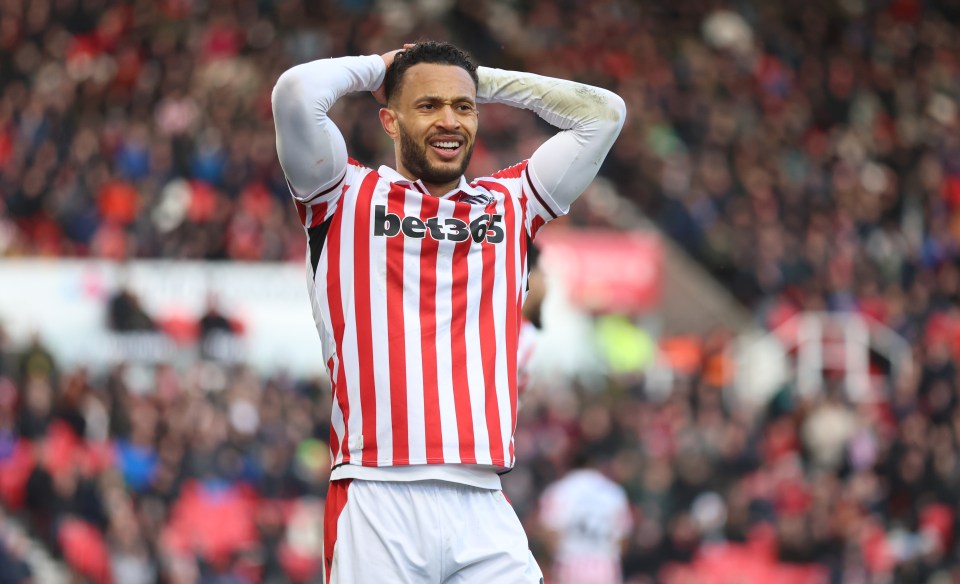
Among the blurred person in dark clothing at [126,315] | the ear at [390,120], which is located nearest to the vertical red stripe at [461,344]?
the ear at [390,120]

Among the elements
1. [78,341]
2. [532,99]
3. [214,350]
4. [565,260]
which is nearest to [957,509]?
[565,260]

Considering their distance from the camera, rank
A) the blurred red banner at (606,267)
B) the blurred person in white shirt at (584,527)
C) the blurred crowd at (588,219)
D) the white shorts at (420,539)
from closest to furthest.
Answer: the white shorts at (420,539)
the blurred person in white shirt at (584,527)
the blurred crowd at (588,219)
the blurred red banner at (606,267)

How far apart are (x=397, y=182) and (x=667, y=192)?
613 inches

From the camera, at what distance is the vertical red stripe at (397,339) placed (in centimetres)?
444

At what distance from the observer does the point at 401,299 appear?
453 centimetres

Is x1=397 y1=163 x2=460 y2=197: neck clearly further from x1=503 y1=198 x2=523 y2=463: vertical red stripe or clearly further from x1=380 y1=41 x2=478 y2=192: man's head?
x1=503 y1=198 x2=523 y2=463: vertical red stripe

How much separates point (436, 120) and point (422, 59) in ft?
0.66

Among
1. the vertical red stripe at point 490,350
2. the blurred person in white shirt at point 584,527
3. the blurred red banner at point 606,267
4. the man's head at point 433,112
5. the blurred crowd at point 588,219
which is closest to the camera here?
the vertical red stripe at point 490,350

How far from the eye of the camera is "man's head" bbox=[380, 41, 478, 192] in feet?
15.1

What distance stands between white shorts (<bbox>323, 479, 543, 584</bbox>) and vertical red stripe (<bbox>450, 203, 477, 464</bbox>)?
144 millimetres

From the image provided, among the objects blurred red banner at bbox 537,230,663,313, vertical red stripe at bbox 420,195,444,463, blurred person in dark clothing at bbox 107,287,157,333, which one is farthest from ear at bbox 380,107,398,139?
blurred red banner at bbox 537,230,663,313

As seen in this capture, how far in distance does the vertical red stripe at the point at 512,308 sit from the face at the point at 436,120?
0.22m

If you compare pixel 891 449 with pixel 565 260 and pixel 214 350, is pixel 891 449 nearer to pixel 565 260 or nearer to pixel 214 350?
pixel 565 260

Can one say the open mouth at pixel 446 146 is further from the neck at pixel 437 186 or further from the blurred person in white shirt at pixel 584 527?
the blurred person in white shirt at pixel 584 527
